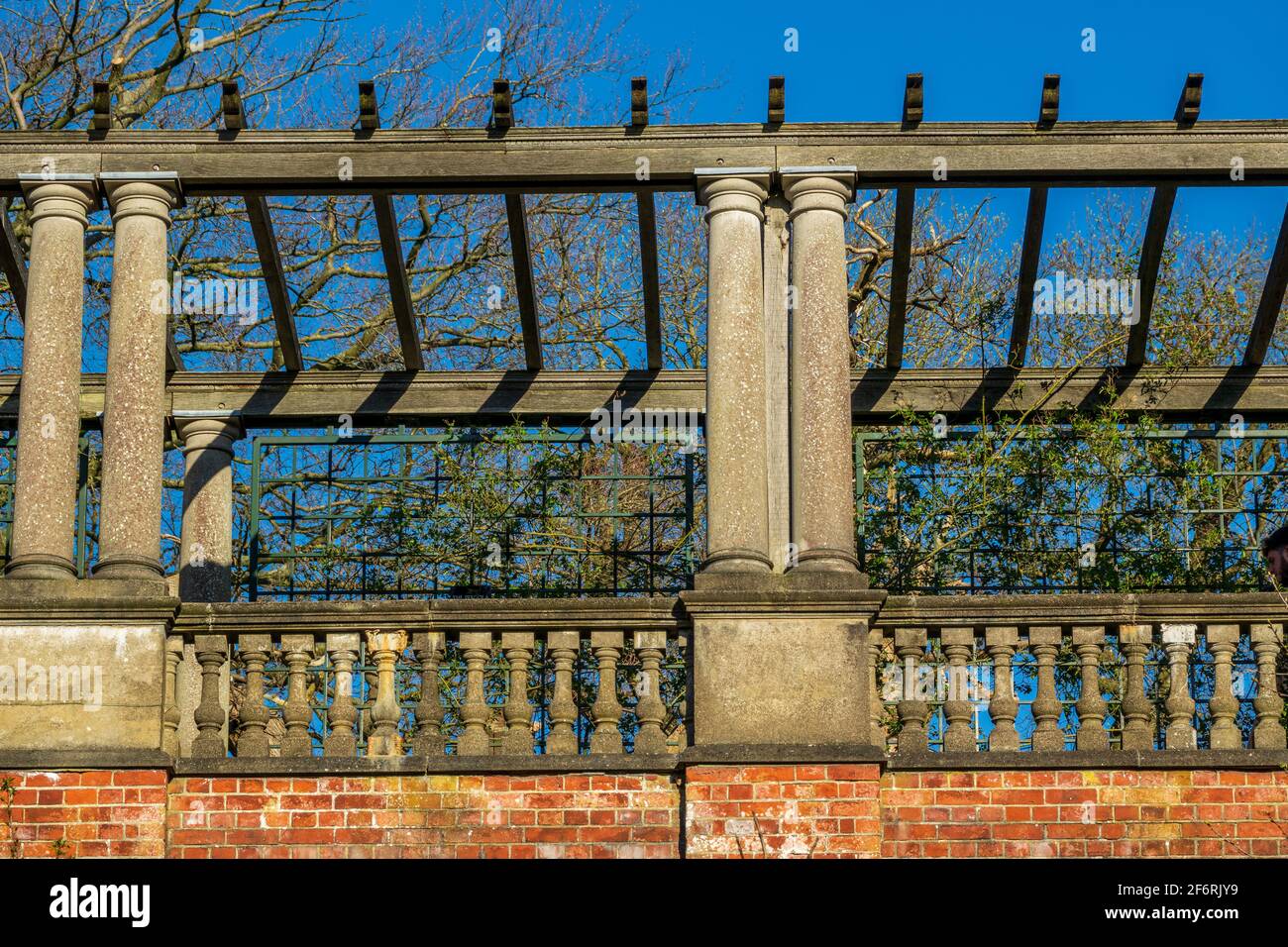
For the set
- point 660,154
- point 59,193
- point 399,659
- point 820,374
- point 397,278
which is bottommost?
point 399,659

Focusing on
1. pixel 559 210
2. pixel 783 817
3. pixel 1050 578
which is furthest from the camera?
pixel 559 210

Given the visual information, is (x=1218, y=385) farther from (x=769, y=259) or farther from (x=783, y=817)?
(x=783, y=817)

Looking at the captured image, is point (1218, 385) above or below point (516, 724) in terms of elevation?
above

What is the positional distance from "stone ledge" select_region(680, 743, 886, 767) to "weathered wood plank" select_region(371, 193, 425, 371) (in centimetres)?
392

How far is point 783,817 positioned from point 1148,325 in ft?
17.3

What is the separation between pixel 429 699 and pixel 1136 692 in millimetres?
3603

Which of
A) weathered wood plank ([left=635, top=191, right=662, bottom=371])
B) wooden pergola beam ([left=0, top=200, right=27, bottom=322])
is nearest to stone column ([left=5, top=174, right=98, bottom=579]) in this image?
wooden pergola beam ([left=0, top=200, right=27, bottom=322])

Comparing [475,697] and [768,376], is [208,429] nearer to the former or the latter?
[475,697]

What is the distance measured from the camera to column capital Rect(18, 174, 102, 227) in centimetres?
1248

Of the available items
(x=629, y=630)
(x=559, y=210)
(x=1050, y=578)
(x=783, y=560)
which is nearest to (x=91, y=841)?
(x=629, y=630)

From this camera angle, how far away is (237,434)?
15359mm

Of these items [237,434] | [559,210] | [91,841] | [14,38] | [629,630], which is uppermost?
[14,38]

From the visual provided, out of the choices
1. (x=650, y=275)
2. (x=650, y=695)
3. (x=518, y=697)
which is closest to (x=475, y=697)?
(x=518, y=697)

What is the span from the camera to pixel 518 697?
11.5m
